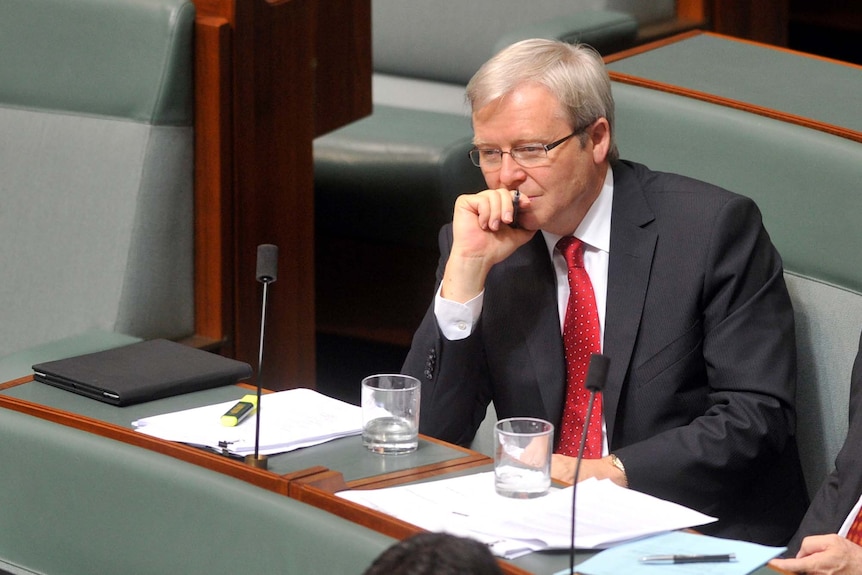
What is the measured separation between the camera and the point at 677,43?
2.50 m

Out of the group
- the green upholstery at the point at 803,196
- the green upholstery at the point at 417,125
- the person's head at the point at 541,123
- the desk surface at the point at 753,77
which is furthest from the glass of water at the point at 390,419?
the green upholstery at the point at 417,125

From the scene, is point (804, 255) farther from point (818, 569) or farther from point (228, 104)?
point (228, 104)

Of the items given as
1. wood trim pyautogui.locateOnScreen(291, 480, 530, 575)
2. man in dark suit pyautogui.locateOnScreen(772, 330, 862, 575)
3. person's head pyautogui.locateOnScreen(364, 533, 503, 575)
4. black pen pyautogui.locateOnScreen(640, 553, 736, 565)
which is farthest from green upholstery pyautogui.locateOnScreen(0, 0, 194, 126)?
person's head pyautogui.locateOnScreen(364, 533, 503, 575)

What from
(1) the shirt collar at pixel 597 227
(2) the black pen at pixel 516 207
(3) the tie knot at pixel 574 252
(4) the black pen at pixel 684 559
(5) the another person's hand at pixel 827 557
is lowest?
(5) the another person's hand at pixel 827 557

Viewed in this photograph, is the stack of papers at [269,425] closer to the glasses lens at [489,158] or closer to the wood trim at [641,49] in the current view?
the glasses lens at [489,158]

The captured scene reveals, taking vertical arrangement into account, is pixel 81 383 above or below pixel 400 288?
above

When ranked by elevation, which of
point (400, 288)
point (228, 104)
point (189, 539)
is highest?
point (228, 104)

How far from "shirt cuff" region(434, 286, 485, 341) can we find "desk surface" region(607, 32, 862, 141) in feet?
1.94

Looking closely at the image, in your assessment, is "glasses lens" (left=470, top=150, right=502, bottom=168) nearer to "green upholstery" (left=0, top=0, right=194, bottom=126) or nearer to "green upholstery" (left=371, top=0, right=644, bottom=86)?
"green upholstery" (left=0, top=0, right=194, bottom=126)

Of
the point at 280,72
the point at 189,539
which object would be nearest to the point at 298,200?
the point at 280,72

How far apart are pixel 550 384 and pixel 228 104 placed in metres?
0.87

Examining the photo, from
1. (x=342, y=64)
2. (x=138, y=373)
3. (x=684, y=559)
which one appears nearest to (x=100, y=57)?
(x=342, y=64)

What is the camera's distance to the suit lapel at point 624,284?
1780 millimetres

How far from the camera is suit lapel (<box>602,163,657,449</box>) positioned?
1780mm
